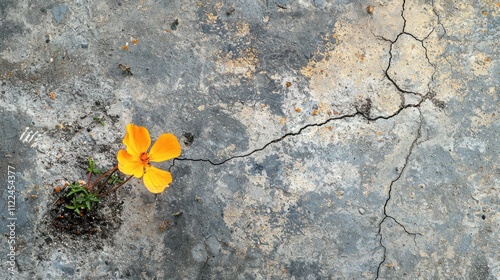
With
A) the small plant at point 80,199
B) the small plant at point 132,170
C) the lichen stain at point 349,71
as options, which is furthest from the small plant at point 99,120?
the lichen stain at point 349,71

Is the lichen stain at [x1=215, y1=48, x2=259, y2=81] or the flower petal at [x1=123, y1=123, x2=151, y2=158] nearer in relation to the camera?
the flower petal at [x1=123, y1=123, x2=151, y2=158]

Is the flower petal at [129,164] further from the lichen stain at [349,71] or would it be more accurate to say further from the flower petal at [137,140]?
the lichen stain at [349,71]

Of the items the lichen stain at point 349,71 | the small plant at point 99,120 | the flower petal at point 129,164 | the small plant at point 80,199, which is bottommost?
the small plant at point 80,199

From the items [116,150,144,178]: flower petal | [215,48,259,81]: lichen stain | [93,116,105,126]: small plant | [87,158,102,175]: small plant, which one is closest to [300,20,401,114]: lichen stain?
[215,48,259,81]: lichen stain

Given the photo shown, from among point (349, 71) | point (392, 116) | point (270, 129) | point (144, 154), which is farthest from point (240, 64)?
point (392, 116)

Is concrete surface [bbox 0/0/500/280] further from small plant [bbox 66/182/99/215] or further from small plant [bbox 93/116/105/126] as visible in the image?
small plant [bbox 66/182/99/215]

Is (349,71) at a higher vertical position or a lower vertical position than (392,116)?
higher

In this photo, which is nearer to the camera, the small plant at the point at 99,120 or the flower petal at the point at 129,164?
the flower petal at the point at 129,164

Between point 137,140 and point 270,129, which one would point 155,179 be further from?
point 270,129
